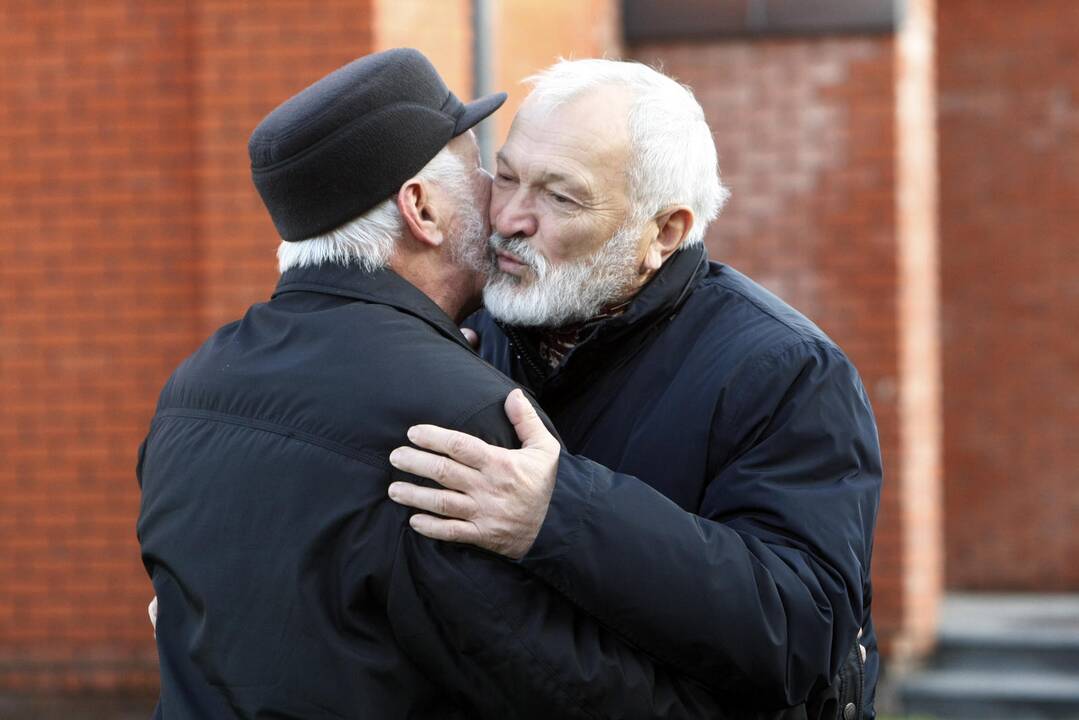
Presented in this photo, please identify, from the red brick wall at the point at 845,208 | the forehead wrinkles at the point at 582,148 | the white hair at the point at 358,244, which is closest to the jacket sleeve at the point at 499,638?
the white hair at the point at 358,244

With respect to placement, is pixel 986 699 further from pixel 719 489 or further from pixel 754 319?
pixel 719 489

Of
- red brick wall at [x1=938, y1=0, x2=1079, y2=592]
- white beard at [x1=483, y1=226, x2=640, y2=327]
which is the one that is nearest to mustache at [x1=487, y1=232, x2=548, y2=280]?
white beard at [x1=483, y1=226, x2=640, y2=327]

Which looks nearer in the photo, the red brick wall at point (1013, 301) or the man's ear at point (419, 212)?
the man's ear at point (419, 212)

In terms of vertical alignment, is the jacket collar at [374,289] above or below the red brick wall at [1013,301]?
above

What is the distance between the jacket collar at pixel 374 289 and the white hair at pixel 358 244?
0.6 inches

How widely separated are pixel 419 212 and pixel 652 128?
0.47 meters

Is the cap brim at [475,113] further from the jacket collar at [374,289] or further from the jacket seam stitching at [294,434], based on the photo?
the jacket seam stitching at [294,434]

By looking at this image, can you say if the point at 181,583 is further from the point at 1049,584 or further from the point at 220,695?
the point at 1049,584

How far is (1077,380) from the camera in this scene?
28.6ft

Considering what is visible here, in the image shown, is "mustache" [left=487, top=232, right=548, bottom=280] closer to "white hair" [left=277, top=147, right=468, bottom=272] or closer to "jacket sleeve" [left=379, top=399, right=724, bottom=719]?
"white hair" [left=277, top=147, right=468, bottom=272]

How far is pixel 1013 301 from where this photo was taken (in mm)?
8805

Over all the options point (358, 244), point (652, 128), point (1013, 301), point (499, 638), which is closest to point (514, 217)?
point (652, 128)

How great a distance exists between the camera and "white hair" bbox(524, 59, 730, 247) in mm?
2605

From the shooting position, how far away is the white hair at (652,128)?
261 centimetres
